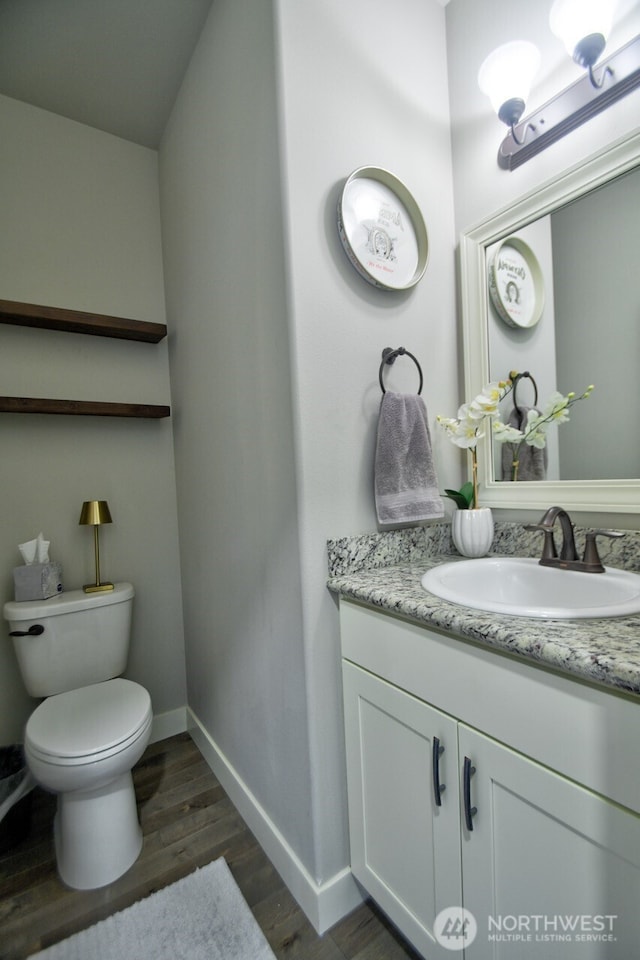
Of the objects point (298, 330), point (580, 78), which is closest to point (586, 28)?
point (580, 78)

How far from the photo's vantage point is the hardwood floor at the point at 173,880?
102 centimetres

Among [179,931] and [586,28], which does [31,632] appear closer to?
[179,931]

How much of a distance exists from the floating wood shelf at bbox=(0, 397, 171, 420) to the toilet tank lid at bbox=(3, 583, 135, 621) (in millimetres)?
699

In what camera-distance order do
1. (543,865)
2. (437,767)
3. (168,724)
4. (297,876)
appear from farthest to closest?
1. (168,724)
2. (297,876)
3. (437,767)
4. (543,865)

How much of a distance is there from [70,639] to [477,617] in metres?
1.45

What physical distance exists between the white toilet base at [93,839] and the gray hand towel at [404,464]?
3.78ft

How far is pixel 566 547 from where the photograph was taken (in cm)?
100

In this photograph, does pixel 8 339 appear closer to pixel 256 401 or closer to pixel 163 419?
pixel 163 419

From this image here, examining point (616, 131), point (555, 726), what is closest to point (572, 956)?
point (555, 726)

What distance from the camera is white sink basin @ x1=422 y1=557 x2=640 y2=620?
0.75 m

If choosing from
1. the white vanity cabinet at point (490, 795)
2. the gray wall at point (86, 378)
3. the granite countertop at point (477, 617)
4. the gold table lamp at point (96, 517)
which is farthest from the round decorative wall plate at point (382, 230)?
the gold table lamp at point (96, 517)

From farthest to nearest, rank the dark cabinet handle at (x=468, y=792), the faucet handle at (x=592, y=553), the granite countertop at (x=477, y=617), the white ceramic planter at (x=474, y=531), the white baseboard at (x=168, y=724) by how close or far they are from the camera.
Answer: the white baseboard at (x=168, y=724) < the white ceramic planter at (x=474, y=531) < the faucet handle at (x=592, y=553) < the dark cabinet handle at (x=468, y=792) < the granite countertop at (x=477, y=617)
